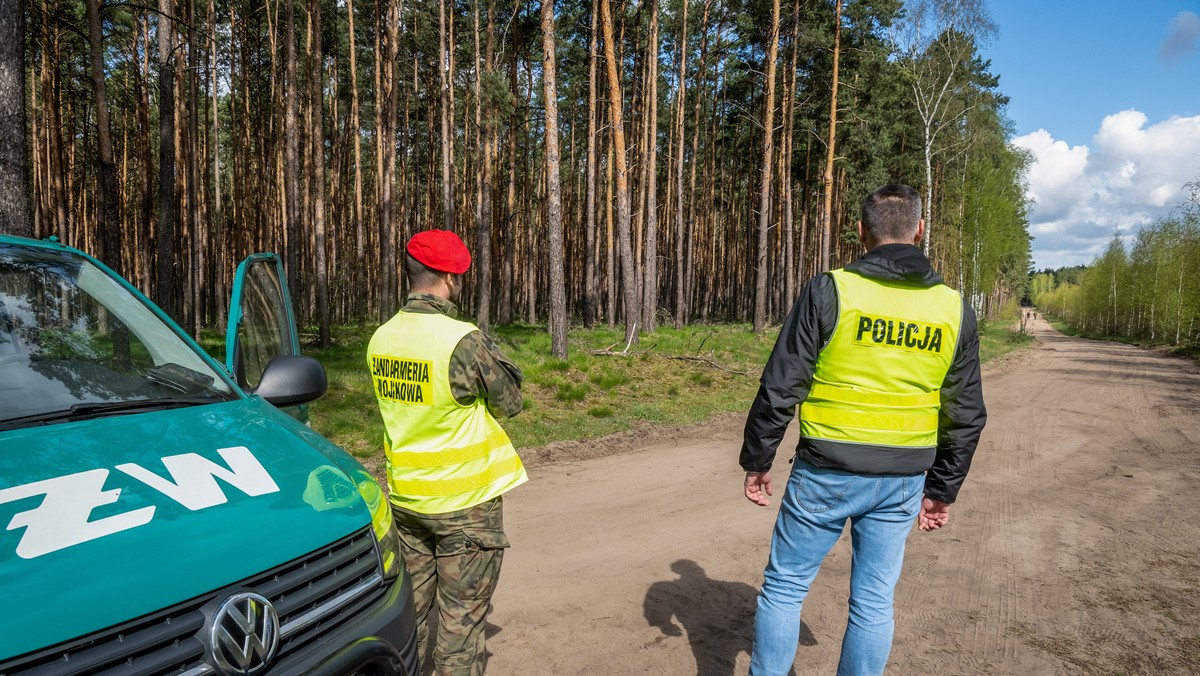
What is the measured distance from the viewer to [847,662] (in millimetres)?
2732

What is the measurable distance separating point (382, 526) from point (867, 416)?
1.88 metres

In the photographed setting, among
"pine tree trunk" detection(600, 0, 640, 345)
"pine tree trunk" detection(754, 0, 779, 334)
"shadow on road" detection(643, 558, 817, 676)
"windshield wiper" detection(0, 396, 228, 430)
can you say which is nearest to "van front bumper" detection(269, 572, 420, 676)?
"windshield wiper" detection(0, 396, 228, 430)

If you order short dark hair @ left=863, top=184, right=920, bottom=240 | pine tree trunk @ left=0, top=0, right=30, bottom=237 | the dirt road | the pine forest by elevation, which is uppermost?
the pine forest

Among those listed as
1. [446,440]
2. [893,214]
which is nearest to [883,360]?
[893,214]

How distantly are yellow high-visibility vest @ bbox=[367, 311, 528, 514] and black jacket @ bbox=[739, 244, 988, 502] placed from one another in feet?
3.55

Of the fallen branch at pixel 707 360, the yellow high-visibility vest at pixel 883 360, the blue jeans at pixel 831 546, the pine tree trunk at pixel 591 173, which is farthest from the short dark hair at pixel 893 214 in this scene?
the pine tree trunk at pixel 591 173

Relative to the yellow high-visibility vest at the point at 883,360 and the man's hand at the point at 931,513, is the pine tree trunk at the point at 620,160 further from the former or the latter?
the yellow high-visibility vest at the point at 883,360

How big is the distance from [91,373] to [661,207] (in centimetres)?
3219

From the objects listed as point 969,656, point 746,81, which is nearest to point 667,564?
point 969,656

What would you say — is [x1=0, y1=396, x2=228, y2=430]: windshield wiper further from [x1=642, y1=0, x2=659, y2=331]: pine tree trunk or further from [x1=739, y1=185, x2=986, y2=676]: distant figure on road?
[x1=642, y1=0, x2=659, y2=331]: pine tree trunk

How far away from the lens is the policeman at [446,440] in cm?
267

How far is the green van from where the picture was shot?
1451mm

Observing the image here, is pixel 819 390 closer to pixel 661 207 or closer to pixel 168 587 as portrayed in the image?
pixel 168 587

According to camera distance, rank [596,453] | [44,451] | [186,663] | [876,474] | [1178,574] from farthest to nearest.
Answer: [596,453]
[1178,574]
[876,474]
[44,451]
[186,663]
